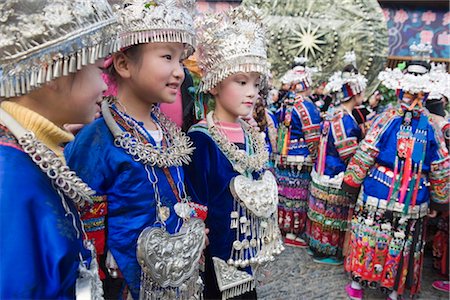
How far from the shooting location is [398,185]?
2988 millimetres

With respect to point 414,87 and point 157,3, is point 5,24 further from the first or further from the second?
point 414,87

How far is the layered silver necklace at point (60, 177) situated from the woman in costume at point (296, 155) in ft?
12.6

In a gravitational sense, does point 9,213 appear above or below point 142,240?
above

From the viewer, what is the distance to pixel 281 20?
29.8 feet

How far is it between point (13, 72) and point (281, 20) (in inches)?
349

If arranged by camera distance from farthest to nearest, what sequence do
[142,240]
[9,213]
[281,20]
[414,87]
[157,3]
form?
1. [281,20]
2. [414,87]
3. [157,3]
4. [142,240]
5. [9,213]

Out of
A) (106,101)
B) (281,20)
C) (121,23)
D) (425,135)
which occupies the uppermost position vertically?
(281,20)

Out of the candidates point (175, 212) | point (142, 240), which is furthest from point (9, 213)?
point (175, 212)

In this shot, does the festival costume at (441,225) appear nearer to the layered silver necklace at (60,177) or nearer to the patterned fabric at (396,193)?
the patterned fabric at (396,193)

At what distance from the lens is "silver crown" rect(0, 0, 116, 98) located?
897 mm

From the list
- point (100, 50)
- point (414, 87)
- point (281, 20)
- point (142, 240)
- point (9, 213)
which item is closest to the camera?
point (9, 213)

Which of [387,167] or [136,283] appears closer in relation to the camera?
[136,283]

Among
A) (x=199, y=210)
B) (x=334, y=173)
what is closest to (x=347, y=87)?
(x=334, y=173)

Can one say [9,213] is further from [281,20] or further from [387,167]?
[281,20]
